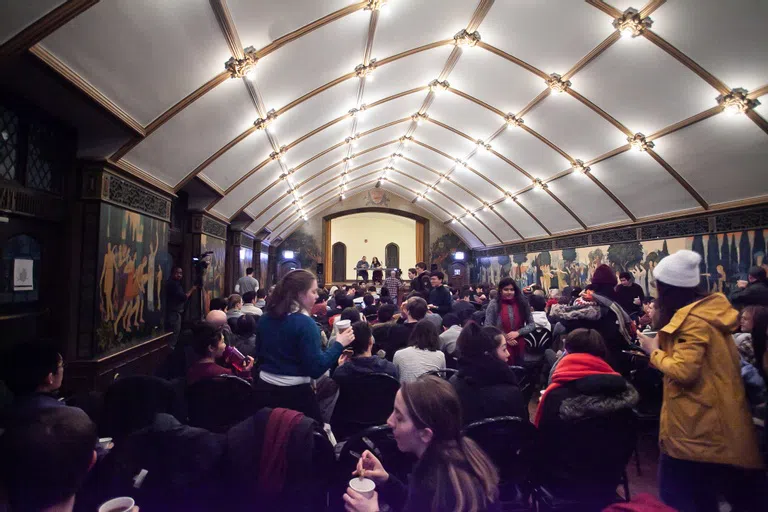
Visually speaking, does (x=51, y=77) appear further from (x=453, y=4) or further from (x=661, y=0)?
(x=661, y=0)

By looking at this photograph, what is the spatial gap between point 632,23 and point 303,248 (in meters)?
17.2

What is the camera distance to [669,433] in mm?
2025

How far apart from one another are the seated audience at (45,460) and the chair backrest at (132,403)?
730 mm

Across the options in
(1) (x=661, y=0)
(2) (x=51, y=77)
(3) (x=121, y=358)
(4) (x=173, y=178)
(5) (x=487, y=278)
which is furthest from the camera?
(5) (x=487, y=278)

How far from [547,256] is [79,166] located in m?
14.2

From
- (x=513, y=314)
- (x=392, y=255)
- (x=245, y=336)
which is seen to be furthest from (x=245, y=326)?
(x=392, y=255)

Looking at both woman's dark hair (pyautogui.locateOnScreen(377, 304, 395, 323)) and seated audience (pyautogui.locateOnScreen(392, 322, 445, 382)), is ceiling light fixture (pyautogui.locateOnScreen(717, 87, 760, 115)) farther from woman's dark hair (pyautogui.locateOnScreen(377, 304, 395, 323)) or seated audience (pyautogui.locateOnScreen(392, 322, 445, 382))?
seated audience (pyautogui.locateOnScreen(392, 322, 445, 382))

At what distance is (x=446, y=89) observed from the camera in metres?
9.76

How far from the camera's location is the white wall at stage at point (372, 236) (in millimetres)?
28156

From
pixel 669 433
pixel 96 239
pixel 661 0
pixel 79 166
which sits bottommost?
pixel 669 433

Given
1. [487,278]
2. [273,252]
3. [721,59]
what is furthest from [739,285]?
[273,252]

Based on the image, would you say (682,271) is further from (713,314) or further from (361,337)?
(361,337)

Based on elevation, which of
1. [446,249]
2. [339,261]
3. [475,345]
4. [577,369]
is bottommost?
[577,369]

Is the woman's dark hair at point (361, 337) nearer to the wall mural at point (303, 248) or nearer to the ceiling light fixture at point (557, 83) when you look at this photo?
the ceiling light fixture at point (557, 83)
